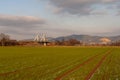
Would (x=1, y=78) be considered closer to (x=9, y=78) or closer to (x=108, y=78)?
(x=9, y=78)

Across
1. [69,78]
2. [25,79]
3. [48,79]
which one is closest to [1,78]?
[25,79]

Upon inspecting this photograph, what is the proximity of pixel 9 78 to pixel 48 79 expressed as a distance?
3.13 metres

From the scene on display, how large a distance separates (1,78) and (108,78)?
27.4ft

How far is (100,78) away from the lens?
18.8 metres

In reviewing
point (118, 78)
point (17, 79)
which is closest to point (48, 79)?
point (17, 79)

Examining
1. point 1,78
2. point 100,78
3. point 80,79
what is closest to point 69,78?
point 80,79

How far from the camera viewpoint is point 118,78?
18672mm

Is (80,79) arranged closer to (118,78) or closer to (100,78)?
(100,78)

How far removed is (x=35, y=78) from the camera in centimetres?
1856

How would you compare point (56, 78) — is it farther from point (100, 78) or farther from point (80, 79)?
point (100, 78)

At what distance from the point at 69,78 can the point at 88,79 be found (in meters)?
1.47

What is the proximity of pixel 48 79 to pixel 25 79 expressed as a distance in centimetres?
176

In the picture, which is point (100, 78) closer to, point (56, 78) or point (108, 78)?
point (108, 78)

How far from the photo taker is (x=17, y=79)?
1800cm
